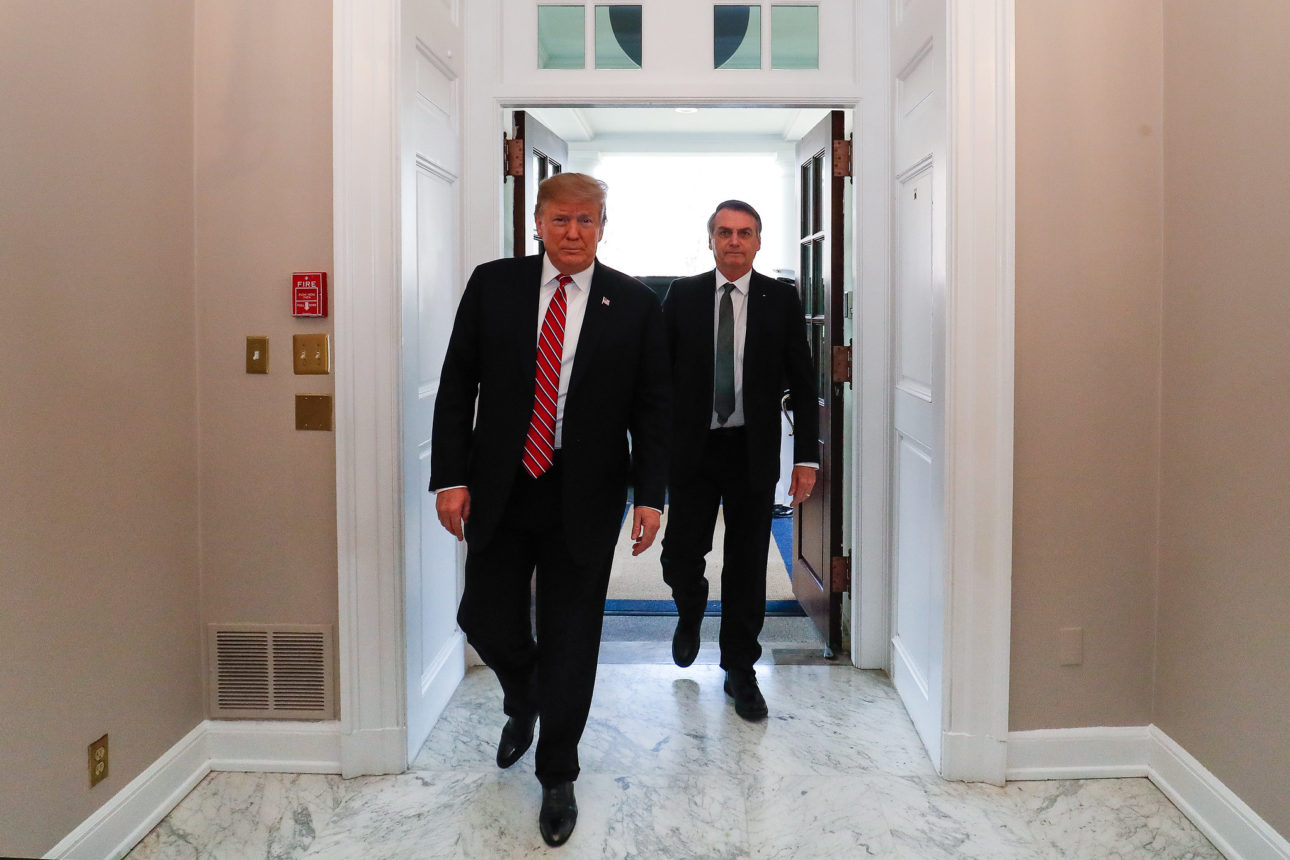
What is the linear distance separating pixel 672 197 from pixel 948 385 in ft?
21.6

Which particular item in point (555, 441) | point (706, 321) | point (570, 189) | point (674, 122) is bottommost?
point (555, 441)

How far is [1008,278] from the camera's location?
8.20 ft

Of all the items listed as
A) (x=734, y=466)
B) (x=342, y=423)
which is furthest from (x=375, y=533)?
(x=734, y=466)

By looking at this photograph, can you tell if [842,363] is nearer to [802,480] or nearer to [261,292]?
[802,480]

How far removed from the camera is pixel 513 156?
3.42 m

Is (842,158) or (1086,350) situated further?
(842,158)

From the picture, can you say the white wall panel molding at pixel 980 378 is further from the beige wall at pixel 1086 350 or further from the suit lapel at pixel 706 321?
the suit lapel at pixel 706 321

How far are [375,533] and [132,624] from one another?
602 millimetres

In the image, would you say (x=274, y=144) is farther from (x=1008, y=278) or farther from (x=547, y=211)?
(x=1008, y=278)

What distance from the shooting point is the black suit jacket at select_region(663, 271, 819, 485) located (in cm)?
306

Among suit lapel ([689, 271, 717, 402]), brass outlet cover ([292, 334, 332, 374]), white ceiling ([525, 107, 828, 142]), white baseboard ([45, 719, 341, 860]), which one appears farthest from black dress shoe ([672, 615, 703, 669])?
white ceiling ([525, 107, 828, 142])

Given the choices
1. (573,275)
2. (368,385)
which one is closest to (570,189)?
(573,275)

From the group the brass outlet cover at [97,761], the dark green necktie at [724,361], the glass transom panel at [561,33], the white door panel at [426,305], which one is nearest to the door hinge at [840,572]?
the dark green necktie at [724,361]

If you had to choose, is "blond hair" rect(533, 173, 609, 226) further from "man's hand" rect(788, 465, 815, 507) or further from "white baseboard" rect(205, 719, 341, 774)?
"white baseboard" rect(205, 719, 341, 774)
